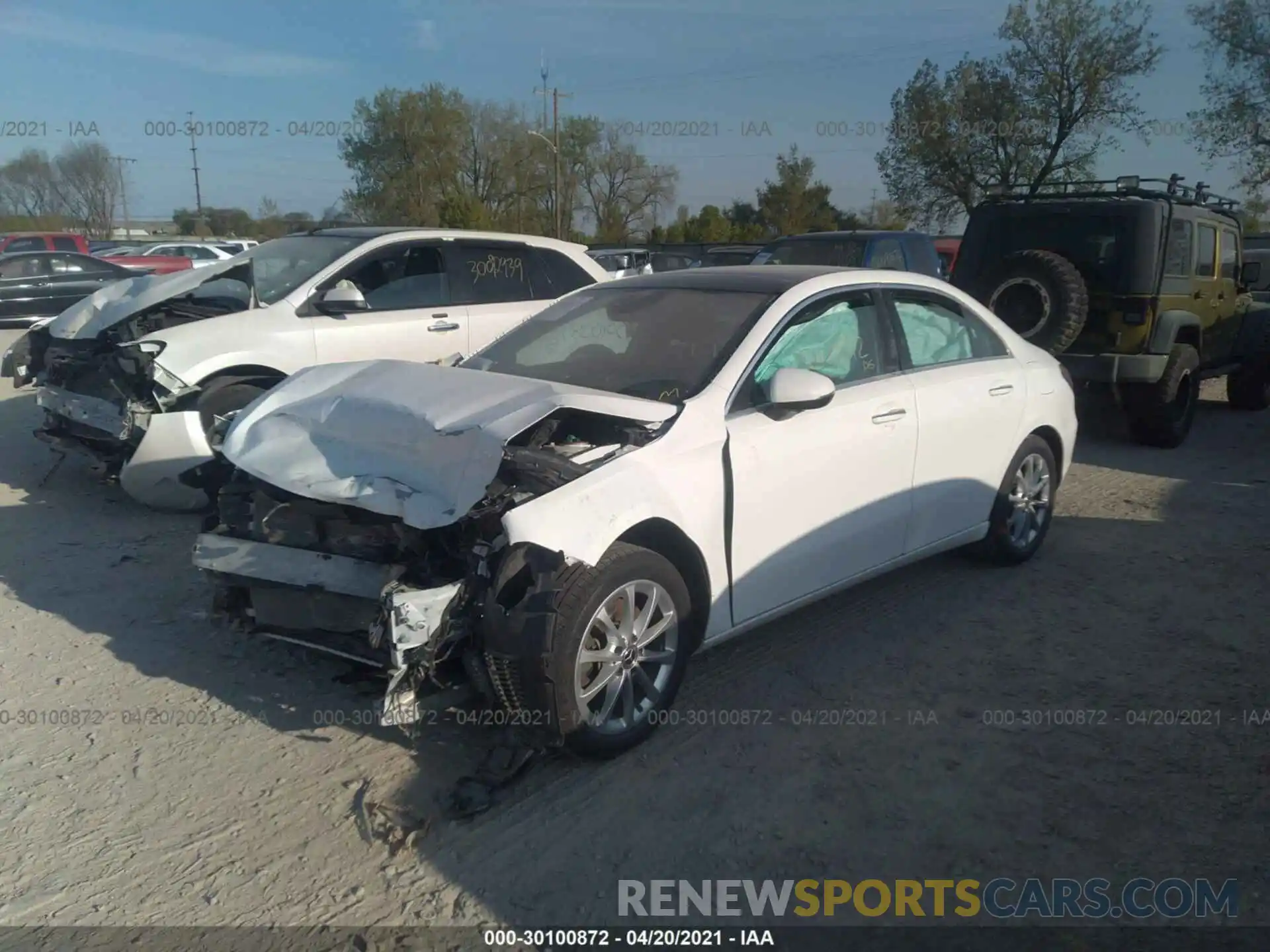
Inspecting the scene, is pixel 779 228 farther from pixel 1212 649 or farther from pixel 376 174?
pixel 1212 649

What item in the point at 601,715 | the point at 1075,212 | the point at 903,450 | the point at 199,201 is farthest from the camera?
the point at 199,201

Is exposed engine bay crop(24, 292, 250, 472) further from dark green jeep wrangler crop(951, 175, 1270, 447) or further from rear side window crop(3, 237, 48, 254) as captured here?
rear side window crop(3, 237, 48, 254)

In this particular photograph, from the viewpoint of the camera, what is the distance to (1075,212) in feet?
29.3

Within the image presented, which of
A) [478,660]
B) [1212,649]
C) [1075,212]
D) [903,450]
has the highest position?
[1075,212]

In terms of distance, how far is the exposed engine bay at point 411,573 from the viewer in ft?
10.6

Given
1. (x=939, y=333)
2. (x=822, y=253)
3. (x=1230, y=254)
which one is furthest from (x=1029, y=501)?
(x=822, y=253)

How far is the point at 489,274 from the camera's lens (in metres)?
7.87

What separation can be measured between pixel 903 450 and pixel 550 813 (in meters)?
2.36

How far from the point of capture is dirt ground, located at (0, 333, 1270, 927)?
2949 mm

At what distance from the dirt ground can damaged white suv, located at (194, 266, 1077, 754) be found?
1.17 ft

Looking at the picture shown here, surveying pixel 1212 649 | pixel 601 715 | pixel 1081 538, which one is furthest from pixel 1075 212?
pixel 601 715

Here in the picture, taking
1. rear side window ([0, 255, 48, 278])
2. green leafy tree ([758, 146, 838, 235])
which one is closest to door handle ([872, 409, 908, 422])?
rear side window ([0, 255, 48, 278])

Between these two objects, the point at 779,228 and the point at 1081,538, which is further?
the point at 779,228

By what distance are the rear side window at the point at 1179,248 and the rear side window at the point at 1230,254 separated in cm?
100
